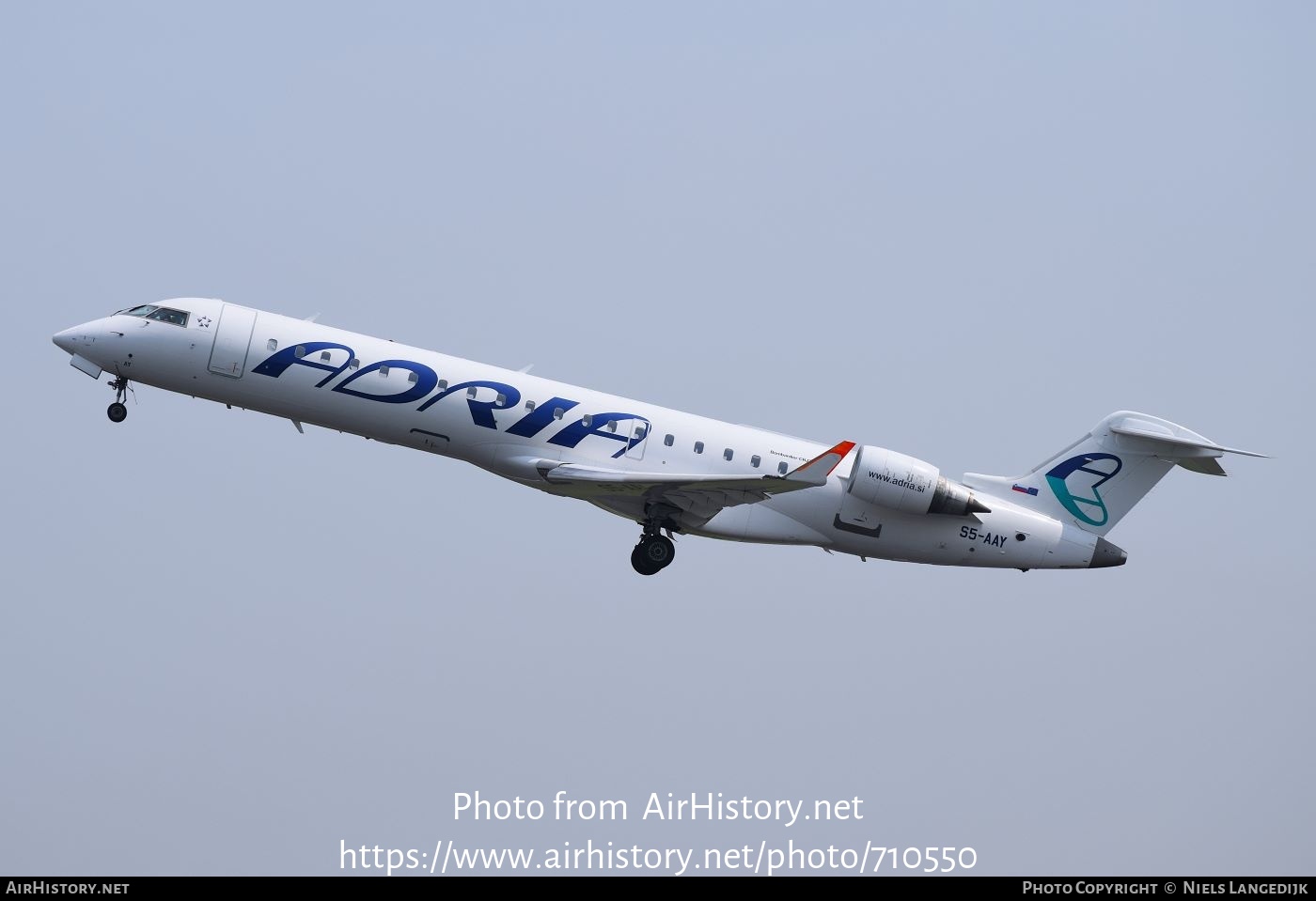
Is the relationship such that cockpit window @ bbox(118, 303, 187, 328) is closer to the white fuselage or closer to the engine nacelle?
the white fuselage

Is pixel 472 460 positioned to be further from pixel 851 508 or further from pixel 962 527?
pixel 962 527

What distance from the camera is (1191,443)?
1226 inches

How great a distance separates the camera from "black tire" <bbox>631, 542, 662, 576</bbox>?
30.1m

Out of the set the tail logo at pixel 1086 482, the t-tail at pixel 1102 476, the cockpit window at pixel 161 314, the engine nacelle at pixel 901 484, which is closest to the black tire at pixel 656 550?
the engine nacelle at pixel 901 484

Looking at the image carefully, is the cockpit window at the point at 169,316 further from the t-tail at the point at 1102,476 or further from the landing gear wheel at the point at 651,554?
the t-tail at the point at 1102,476

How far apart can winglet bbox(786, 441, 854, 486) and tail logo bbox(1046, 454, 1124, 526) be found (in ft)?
23.5

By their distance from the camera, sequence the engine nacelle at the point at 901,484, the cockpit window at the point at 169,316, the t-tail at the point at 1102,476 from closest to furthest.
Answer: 1. the cockpit window at the point at 169,316
2. the engine nacelle at the point at 901,484
3. the t-tail at the point at 1102,476

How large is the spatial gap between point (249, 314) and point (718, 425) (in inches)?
342

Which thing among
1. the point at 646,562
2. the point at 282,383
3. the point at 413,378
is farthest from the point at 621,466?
the point at 282,383

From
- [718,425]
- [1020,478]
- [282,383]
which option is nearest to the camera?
[282,383]

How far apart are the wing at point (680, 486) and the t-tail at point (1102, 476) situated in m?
5.79

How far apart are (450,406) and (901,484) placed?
8.33m

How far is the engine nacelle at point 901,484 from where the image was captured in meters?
29.6

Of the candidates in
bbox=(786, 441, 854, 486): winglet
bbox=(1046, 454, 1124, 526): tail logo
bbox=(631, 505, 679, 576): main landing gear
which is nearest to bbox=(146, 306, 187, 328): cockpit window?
bbox=(631, 505, 679, 576): main landing gear
